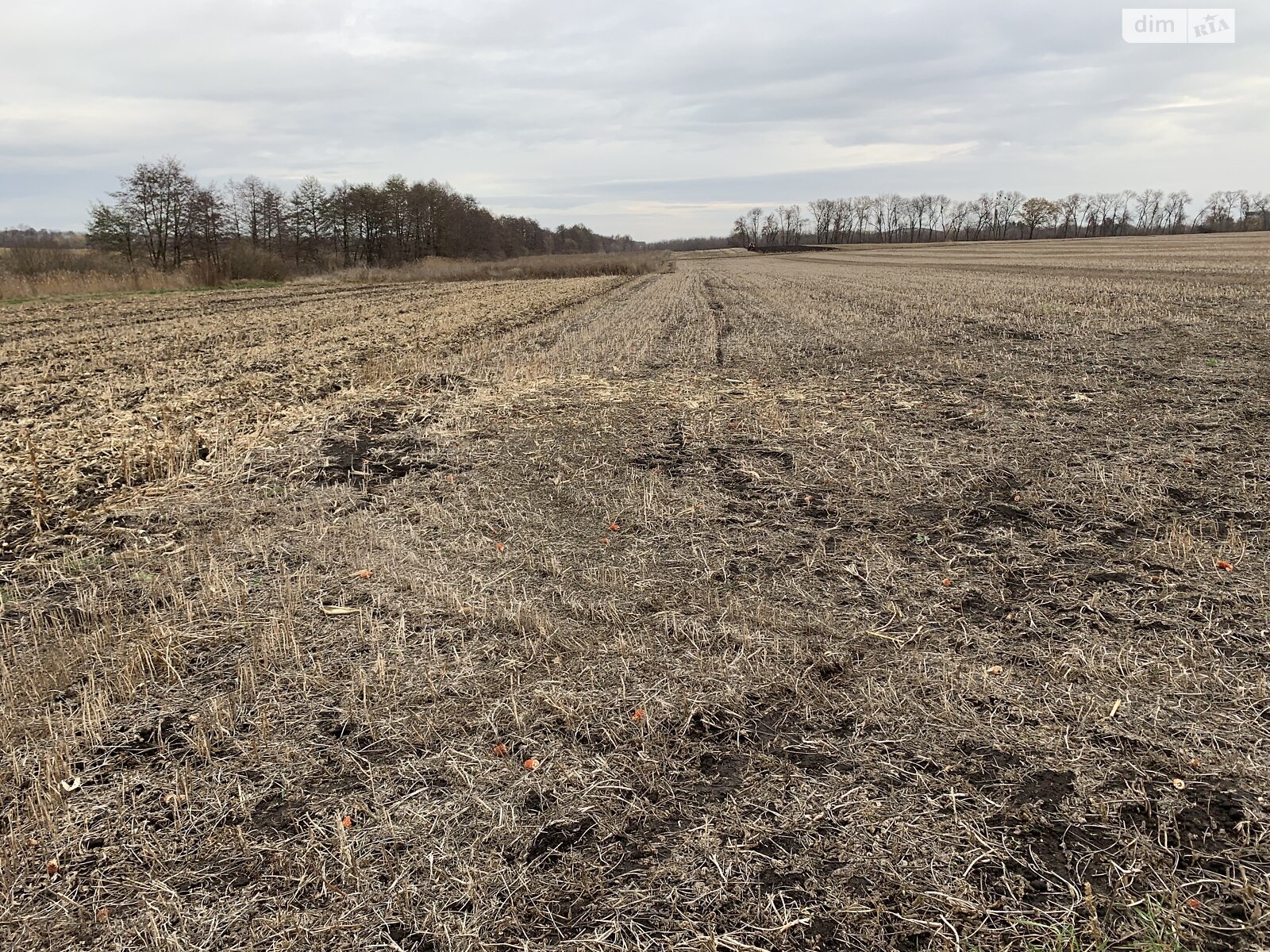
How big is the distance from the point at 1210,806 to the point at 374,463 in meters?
7.79

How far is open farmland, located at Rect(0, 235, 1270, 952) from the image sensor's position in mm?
2686

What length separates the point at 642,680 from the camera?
13.2 feet

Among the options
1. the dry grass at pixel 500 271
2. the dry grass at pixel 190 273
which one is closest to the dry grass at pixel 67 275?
the dry grass at pixel 190 273

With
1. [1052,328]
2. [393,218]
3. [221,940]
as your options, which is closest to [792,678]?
[221,940]

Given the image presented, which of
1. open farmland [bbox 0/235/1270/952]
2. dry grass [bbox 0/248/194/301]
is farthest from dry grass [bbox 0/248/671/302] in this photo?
open farmland [bbox 0/235/1270/952]

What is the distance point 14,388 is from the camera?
11.7 metres

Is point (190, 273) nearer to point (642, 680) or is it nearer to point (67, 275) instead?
point (67, 275)

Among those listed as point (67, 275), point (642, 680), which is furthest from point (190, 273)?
point (642, 680)

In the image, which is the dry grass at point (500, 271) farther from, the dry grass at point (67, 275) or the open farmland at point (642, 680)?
the open farmland at point (642, 680)

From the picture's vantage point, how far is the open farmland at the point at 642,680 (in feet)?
8.81

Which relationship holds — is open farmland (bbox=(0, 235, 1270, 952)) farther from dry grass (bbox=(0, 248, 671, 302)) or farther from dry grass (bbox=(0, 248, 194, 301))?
dry grass (bbox=(0, 248, 671, 302))

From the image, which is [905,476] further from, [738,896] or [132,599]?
[132,599]

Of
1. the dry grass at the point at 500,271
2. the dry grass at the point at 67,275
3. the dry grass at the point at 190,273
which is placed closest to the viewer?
the dry grass at the point at 67,275

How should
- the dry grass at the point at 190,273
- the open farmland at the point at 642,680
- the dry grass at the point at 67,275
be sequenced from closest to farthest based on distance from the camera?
the open farmland at the point at 642,680
the dry grass at the point at 67,275
the dry grass at the point at 190,273
